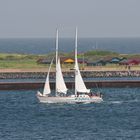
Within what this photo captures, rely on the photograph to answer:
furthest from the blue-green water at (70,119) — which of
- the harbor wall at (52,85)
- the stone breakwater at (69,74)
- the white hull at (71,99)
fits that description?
the stone breakwater at (69,74)

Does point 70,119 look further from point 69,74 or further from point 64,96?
point 69,74

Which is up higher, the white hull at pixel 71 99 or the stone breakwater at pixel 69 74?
the stone breakwater at pixel 69 74

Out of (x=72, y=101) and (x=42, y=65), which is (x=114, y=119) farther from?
(x=42, y=65)

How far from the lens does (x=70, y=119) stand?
9275 cm

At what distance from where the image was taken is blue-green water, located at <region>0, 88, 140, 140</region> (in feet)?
263

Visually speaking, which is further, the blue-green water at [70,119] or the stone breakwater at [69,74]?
the stone breakwater at [69,74]

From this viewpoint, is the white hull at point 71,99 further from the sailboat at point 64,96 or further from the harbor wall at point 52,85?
the harbor wall at point 52,85

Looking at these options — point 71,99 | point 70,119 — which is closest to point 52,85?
point 71,99

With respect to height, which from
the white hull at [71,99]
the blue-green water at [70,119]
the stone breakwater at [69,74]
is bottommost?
the blue-green water at [70,119]

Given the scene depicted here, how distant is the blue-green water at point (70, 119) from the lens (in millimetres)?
80250

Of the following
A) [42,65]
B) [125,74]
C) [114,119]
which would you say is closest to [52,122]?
[114,119]

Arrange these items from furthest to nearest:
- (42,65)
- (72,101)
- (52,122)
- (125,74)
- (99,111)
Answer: (42,65)
(125,74)
(72,101)
(99,111)
(52,122)

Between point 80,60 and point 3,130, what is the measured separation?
336 ft

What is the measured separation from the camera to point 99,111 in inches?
3949
